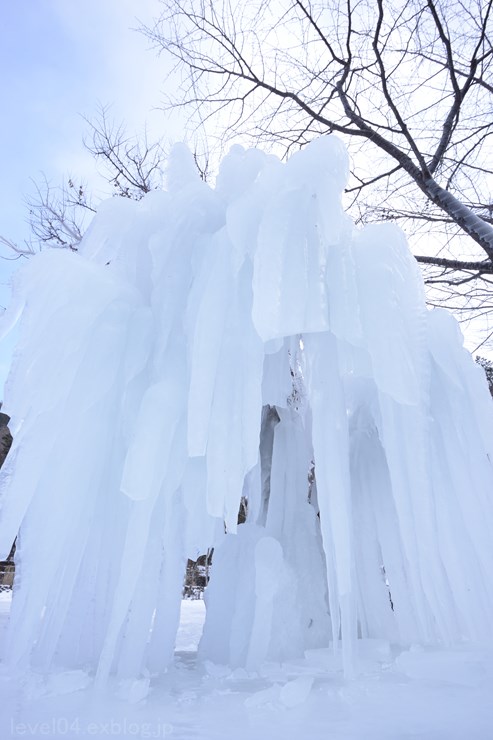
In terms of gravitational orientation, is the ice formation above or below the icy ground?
above

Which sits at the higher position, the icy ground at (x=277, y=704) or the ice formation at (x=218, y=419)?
the ice formation at (x=218, y=419)

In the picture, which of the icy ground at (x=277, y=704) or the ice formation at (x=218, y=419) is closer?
the icy ground at (x=277, y=704)

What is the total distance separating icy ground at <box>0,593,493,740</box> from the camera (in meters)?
1.18

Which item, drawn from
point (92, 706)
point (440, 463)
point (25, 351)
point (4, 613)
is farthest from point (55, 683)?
point (4, 613)

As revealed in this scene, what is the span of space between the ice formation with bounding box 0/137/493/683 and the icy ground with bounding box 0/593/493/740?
0.48ft

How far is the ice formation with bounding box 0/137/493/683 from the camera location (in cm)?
181

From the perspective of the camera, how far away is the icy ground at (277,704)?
118cm

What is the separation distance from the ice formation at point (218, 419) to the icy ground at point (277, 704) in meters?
0.15

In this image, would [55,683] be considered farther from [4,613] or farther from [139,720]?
[4,613]

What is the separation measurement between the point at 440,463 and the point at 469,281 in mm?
4051

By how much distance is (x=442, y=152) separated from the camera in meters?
4.84

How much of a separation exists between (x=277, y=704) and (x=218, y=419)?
948 mm

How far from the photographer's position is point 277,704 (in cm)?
145

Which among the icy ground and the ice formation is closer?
the icy ground
